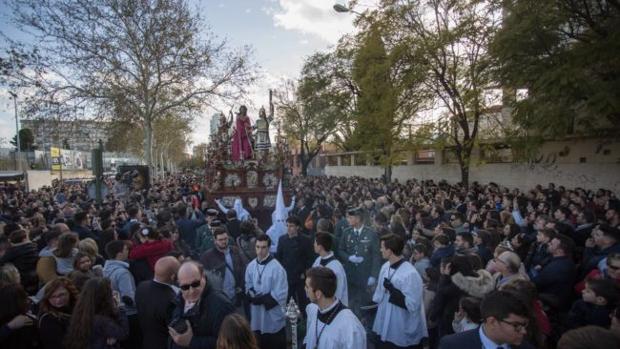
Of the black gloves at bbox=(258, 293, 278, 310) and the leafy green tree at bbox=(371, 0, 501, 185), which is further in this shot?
the leafy green tree at bbox=(371, 0, 501, 185)

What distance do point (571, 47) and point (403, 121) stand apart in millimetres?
8528

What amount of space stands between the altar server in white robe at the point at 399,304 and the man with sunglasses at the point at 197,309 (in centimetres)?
188

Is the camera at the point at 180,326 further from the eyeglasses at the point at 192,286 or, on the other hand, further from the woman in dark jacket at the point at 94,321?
the woman in dark jacket at the point at 94,321

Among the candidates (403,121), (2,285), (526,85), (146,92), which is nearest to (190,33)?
(146,92)

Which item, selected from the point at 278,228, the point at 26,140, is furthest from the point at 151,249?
the point at 26,140

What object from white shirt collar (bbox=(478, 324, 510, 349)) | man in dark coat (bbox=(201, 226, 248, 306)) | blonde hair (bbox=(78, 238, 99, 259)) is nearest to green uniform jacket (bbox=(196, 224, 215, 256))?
man in dark coat (bbox=(201, 226, 248, 306))

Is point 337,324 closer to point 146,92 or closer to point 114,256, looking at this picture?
point 114,256

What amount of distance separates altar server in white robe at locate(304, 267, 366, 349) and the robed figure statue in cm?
1331

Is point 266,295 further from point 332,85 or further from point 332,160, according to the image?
point 332,160

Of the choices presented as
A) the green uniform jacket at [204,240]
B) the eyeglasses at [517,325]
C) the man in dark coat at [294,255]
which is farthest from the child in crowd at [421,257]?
the green uniform jacket at [204,240]

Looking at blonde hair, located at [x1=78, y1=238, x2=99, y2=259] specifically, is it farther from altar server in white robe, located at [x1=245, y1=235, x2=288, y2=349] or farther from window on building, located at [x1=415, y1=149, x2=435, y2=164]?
window on building, located at [x1=415, y1=149, x2=435, y2=164]

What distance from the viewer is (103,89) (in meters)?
18.7

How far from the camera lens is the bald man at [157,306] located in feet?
11.5

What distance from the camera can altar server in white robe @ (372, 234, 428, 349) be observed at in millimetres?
4121
